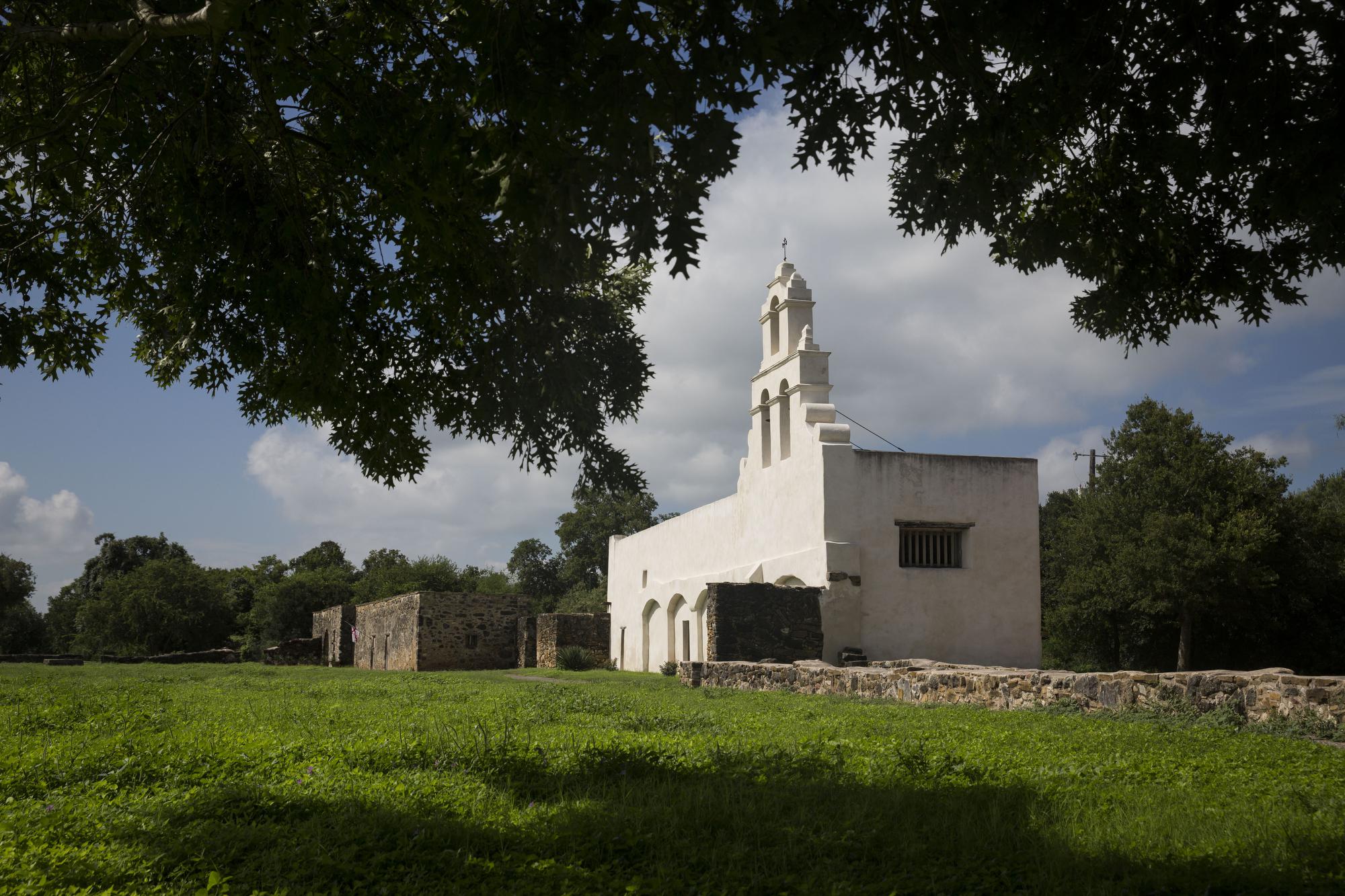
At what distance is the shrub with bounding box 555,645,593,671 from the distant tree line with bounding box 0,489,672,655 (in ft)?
46.5

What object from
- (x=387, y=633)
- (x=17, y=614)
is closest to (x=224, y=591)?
(x=17, y=614)

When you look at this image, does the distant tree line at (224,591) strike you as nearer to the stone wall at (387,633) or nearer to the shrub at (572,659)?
the stone wall at (387,633)

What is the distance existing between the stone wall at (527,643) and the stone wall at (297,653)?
8803 millimetres

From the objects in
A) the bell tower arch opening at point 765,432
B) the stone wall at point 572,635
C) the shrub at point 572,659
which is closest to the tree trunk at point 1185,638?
the bell tower arch opening at point 765,432

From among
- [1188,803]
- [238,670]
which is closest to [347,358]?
[1188,803]

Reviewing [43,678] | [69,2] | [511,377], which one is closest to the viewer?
[69,2]

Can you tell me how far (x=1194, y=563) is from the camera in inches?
1188

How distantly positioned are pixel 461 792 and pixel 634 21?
169 inches

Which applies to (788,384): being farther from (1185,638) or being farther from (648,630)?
(1185,638)

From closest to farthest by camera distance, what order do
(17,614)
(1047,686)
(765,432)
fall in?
(1047,686), (765,432), (17,614)

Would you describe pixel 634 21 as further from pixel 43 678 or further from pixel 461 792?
pixel 43 678

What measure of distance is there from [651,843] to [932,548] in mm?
19530

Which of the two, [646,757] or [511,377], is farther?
[511,377]

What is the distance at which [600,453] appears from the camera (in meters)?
7.93
